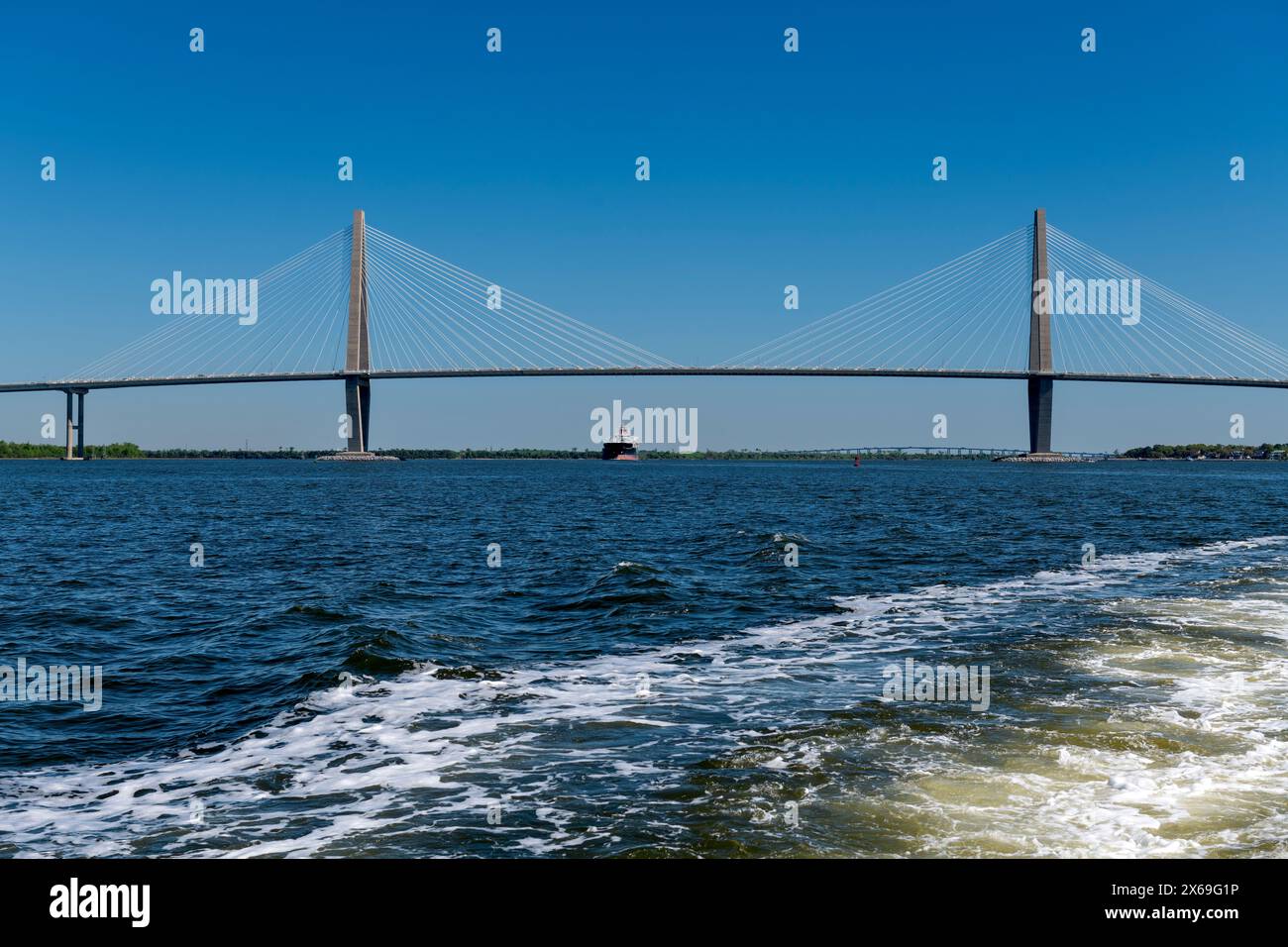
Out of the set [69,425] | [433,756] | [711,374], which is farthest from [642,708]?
[69,425]

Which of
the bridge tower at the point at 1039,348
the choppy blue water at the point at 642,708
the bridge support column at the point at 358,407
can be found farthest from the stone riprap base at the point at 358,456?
the choppy blue water at the point at 642,708

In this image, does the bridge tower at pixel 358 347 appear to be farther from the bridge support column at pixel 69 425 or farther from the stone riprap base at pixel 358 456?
the bridge support column at pixel 69 425

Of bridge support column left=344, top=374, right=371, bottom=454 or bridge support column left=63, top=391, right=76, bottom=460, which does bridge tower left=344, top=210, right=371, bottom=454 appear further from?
bridge support column left=63, top=391, right=76, bottom=460

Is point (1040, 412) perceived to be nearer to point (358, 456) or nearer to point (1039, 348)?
point (1039, 348)

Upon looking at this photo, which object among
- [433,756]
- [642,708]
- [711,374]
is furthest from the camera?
[711,374]
